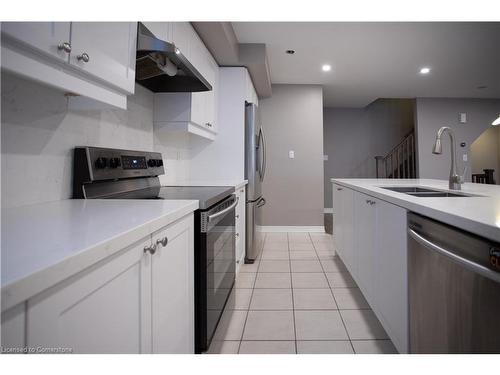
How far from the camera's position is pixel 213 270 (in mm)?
1378

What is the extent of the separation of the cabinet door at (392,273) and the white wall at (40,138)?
1.54m

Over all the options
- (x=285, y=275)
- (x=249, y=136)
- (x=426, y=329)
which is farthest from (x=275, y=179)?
(x=426, y=329)

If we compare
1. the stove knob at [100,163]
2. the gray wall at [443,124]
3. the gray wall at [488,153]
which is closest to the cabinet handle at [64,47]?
the stove knob at [100,163]

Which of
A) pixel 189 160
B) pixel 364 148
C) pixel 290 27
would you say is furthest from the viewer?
pixel 364 148

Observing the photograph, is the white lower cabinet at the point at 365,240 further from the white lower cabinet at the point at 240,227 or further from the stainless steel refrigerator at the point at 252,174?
the stainless steel refrigerator at the point at 252,174

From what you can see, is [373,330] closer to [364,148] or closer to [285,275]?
[285,275]

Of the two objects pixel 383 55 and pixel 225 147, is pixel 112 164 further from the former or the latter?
pixel 383 55

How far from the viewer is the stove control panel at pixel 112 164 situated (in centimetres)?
128

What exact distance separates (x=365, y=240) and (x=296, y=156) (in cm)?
283

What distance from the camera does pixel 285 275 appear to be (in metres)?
2.53

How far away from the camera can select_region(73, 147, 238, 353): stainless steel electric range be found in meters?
1.22

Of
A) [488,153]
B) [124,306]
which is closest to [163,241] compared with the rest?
[124,306]
